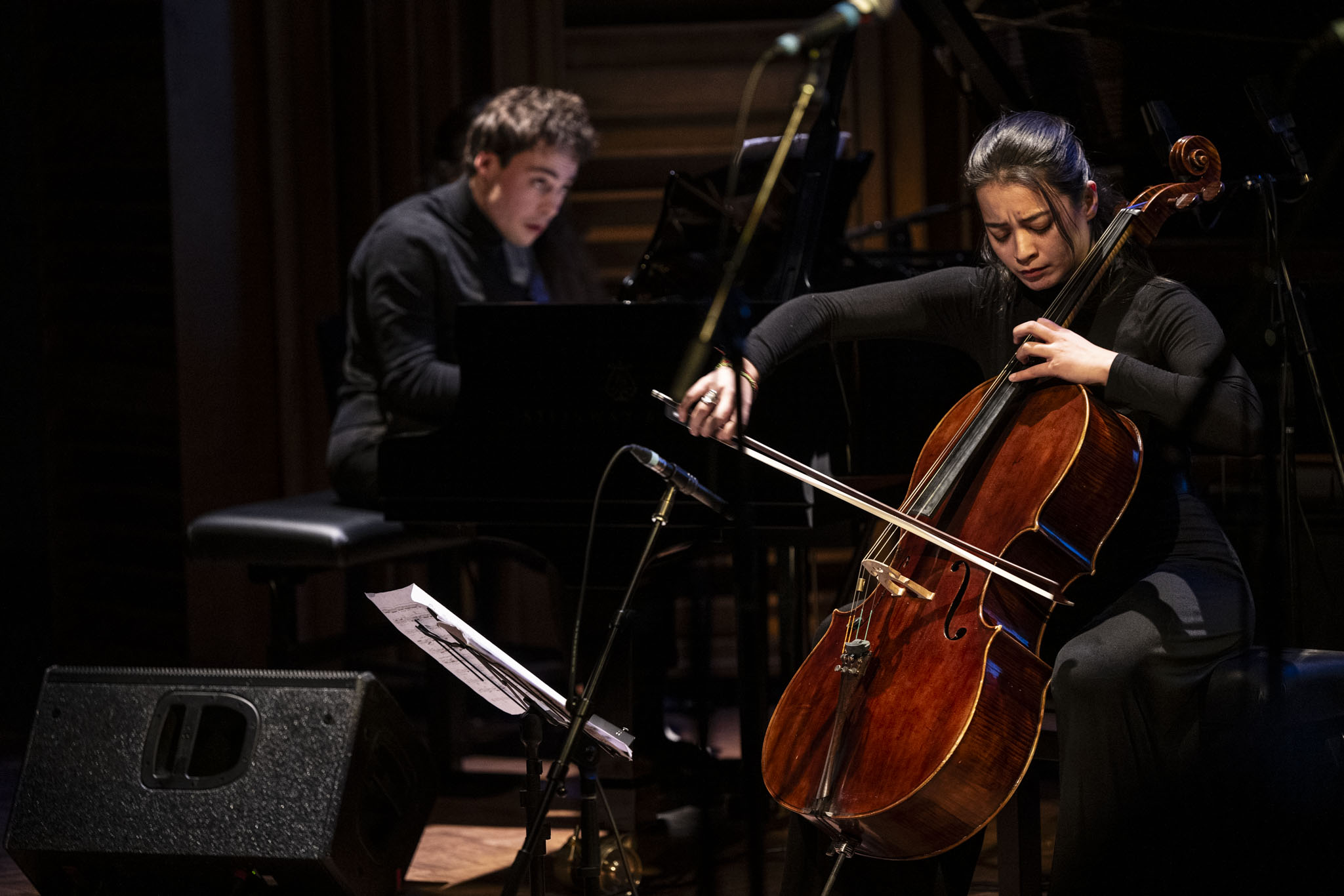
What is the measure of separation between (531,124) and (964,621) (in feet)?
5.50

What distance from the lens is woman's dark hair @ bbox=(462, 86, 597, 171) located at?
3020mm

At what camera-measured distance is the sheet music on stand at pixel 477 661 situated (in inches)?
70.5

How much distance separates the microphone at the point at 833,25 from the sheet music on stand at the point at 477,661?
2.83 ft

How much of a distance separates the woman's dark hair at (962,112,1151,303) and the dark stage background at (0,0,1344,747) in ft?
6.51

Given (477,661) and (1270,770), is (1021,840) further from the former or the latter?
(477,661)

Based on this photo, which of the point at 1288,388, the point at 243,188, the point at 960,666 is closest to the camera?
the point at 960,666

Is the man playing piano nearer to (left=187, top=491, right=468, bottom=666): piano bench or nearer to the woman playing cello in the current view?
(left=187, top=491, right=468, bottom=666): piano bench

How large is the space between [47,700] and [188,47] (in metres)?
2.02

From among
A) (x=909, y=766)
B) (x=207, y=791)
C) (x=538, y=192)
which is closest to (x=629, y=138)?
A: (x=538, y=192)

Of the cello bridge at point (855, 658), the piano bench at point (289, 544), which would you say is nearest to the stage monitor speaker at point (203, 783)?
the piano bench at point (289, 544)

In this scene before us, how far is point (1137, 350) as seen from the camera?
1938 mm

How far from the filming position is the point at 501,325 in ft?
8.41

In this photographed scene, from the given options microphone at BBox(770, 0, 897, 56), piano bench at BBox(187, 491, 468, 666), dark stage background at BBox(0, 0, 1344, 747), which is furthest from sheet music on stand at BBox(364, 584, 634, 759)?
dark stage background at BBox(0, 0, 1344, 747)

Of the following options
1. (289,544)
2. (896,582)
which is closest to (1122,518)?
(896,582)
